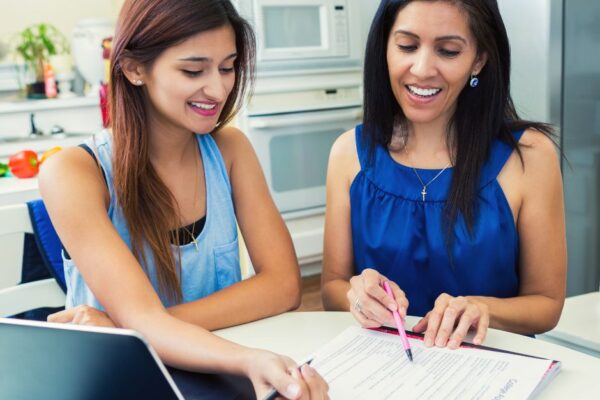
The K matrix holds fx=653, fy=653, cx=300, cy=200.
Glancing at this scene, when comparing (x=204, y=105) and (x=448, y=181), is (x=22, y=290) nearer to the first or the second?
(x=204, y=105)

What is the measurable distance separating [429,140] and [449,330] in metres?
0.54

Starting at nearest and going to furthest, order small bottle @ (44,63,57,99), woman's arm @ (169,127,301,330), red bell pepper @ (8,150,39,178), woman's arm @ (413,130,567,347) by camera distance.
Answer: woman's arm @ (169,127,301,330)
woman's arm @ (413,130,567,347)
red bell pepper @ (8,150,39,178)
small bottle @ (44,63,57,99)

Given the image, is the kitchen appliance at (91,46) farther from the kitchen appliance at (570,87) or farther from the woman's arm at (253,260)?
the woman's arm at (253,260)

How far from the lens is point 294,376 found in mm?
707

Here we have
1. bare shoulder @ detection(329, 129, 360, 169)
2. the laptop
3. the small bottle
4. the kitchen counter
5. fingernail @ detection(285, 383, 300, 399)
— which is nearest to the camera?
the laptop

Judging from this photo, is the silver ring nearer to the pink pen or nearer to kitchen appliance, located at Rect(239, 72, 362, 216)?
the pink pen

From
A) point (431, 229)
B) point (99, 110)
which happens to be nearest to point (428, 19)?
point (431, 229)

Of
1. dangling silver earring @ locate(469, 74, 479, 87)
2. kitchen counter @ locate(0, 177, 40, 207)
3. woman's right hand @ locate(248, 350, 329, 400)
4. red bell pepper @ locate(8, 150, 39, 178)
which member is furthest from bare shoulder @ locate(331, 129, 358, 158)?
red bell pepper @ locate(8, 150, 39, 178)

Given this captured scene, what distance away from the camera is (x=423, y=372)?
793mm

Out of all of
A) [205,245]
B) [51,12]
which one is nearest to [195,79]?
[205,245]

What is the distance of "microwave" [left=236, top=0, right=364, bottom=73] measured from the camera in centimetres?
300

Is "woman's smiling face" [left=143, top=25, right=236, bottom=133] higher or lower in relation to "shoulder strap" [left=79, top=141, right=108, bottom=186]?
higher

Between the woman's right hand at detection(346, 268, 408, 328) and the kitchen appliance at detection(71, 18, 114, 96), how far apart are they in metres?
2.49

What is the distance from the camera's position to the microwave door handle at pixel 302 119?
298 cm
